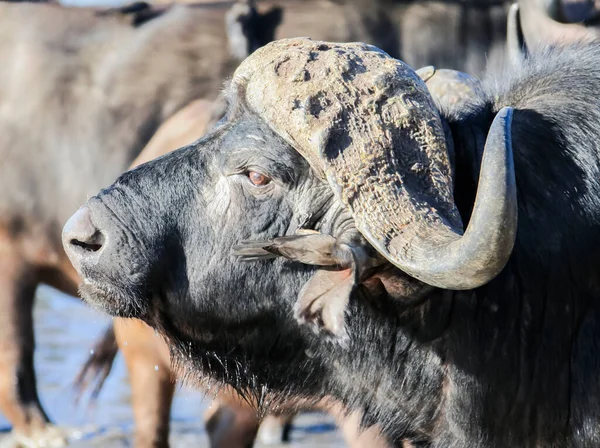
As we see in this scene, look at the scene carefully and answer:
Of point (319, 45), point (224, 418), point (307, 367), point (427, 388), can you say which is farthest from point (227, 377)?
point (224, 418)

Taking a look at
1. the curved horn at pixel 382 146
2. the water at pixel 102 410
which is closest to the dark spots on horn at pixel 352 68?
the curved horn at pixel 382 146

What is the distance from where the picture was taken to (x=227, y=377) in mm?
3736

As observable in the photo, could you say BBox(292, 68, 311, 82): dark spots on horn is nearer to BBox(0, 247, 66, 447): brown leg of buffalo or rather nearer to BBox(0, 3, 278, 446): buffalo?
BBox(0, 247, 66, 447): brown leg of buffalo

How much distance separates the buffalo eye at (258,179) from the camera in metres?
3.47

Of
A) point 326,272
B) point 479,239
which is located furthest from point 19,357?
point 479,239

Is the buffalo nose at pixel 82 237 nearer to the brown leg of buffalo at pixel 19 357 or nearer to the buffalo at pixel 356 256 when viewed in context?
the buffalo at pixel 356 256

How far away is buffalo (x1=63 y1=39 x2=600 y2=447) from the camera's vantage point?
10.7 feet

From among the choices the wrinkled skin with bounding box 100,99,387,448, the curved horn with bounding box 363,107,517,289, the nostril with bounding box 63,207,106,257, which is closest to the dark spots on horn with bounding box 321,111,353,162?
the curved horn with bounding box 363,107,517,289

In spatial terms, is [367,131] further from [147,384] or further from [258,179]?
[147,384]

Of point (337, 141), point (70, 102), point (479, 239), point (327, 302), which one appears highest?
point (337, 141)

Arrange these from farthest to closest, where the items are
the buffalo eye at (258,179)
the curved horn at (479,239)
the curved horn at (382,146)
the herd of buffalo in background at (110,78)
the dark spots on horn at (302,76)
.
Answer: the herd of buffalo in background at (110,78), the buffalo eye at (258,179), the dark spots on horn at (302,76), the curved horn at (382,146), the curved horn at (479,239)

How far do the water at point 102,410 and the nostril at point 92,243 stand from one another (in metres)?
2.72

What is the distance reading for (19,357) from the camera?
772 centimetres

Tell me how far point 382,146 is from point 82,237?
1058 mm
